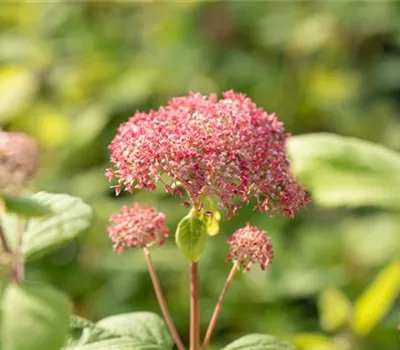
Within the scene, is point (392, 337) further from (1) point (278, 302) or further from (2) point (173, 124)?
(2) point (173, 124)

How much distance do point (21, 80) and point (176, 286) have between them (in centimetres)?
98

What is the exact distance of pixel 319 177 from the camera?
1043 mm

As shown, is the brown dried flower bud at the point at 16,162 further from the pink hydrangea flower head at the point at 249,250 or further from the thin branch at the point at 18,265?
the pink hydrangea flower head at the point at 249,250

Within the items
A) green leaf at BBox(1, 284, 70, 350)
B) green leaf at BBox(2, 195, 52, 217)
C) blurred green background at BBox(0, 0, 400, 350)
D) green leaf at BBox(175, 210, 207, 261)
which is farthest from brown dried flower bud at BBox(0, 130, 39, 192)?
blurred green background at BBox(0, 0, 400, 350)

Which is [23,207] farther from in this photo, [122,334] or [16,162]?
[122,334]

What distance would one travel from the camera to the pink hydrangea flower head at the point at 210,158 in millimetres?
1111

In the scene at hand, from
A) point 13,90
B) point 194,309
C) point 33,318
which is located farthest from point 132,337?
point 13,90

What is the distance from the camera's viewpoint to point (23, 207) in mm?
966

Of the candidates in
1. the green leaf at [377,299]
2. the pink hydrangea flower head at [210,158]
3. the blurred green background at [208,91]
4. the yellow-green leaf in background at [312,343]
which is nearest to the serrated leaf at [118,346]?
the pink hydrangea flower head at [210,158]

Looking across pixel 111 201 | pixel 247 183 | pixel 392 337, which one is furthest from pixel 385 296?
pixel 111 201

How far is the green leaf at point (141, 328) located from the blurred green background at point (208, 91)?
129 cm

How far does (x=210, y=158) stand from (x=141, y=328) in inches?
13.7

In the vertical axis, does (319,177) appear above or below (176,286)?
below

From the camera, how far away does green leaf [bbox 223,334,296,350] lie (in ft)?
4.10
